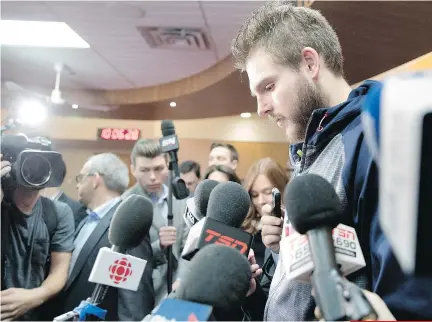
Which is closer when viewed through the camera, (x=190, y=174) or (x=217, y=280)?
(x=217, y=280)

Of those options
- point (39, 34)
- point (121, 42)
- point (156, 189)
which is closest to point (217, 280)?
point (156, 189)

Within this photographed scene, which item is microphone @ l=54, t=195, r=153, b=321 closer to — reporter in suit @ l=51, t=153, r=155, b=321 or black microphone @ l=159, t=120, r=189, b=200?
reporter in suit @ l=51, t=153, r=155, b=321

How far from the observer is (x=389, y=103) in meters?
0.31

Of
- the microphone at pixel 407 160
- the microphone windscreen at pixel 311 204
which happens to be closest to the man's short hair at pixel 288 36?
the microphone windscreen at pixel 311 204

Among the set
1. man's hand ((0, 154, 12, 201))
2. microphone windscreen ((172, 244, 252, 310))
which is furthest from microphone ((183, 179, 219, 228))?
man's hand ((0, 154, 12, 201))

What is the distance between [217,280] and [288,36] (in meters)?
0.59

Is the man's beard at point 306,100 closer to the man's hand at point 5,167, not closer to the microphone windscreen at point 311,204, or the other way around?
the microphone windscreen at point 311,204

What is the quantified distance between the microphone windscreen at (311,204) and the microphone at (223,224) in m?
0.14

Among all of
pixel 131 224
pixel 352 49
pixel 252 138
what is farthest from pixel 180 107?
pixel 131 224

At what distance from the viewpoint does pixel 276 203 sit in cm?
87

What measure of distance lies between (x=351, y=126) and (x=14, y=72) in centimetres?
483

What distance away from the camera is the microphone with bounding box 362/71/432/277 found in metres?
0.30

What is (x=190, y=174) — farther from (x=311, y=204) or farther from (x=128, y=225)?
(x=311, y=204)

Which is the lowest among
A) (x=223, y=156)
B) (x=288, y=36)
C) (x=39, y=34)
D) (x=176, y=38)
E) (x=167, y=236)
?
(x=167, y=236)
